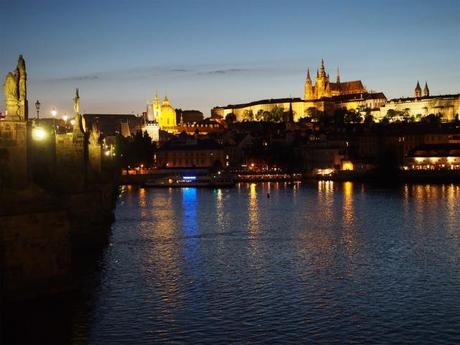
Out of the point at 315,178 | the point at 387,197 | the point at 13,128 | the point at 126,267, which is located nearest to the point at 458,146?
the point at 315,178

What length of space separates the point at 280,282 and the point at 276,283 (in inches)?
8.5

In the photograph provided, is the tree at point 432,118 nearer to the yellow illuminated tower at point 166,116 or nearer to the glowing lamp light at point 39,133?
the yellow illuminated tower at point 166,116

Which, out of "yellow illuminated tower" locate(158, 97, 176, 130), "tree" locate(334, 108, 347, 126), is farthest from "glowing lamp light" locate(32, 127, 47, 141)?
"yellow illuminated tower" locate(158, 97, 176, 130)

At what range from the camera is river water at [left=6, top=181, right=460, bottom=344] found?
17750 mm

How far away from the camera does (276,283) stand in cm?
2302

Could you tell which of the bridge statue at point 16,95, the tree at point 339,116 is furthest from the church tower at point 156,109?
the bridge statue at point 16,95

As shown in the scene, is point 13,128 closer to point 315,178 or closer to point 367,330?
point 367,330

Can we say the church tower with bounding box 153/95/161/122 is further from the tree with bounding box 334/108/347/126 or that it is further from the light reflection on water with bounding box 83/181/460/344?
the light reflection on water with bounding box 83/181/460/344

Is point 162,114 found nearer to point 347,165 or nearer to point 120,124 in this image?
point 120,124

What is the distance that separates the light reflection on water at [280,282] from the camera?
17.9m

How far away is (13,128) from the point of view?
18.6 m

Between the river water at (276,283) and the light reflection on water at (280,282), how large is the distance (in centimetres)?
4

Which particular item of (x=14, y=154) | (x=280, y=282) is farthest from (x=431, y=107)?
(x=14, y=154)

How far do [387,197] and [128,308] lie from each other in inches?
1926
